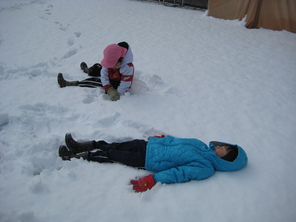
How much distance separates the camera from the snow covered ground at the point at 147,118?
1.83m

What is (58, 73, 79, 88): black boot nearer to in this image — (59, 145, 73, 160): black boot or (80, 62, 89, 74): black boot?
(80, 62, 89, 74): black boot

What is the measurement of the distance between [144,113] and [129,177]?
1.06m

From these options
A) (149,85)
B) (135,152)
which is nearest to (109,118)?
(135,152)

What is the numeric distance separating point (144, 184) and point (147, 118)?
1076 mm

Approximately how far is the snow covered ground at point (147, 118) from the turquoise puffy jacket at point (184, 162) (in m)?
0.09

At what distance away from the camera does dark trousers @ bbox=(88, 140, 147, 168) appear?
2.14m

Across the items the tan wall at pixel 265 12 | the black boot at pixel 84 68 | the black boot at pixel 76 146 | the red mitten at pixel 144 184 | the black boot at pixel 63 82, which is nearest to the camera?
the red mitten at pixel 144 184

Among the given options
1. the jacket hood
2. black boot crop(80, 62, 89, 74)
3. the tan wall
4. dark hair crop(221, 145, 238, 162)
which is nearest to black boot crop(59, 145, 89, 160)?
the jacket hood

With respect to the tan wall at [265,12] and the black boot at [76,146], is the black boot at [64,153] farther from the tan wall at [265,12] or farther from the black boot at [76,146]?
the tan wall at [265,12]

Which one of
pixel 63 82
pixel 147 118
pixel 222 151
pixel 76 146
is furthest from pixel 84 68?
pixel 222 151

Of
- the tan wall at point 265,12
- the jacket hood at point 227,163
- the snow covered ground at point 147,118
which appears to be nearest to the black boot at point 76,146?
the snow covered ground at point 147,118

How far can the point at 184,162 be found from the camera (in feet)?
6.78

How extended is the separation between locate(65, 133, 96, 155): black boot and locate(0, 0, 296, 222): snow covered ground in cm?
16

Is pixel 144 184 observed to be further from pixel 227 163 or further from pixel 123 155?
pixel 227 163
